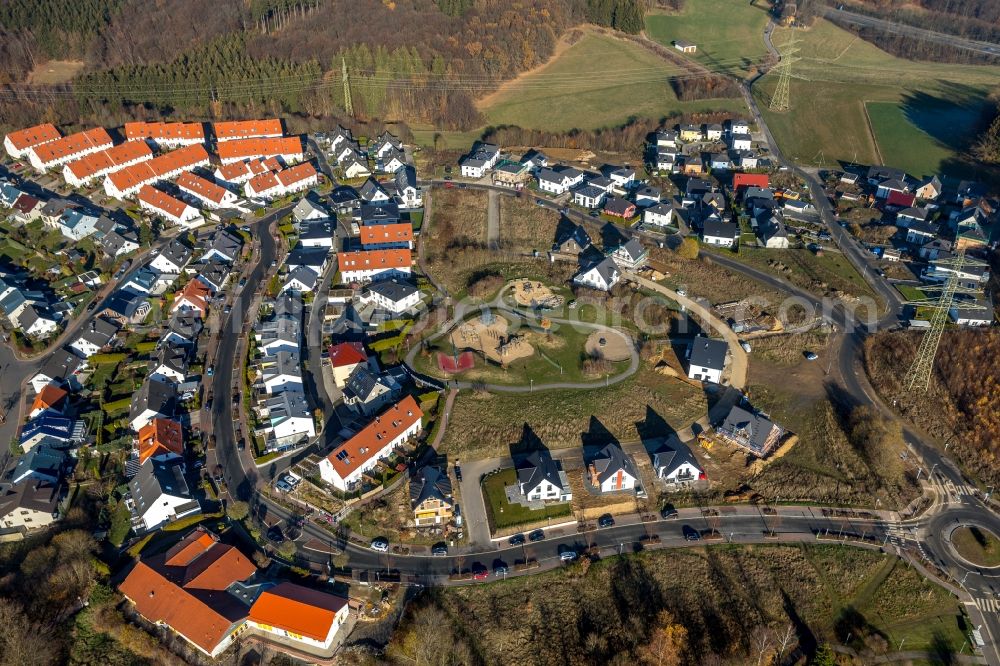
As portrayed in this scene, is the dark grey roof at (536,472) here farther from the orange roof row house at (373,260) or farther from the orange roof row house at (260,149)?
the orange roof row house at (260,149)

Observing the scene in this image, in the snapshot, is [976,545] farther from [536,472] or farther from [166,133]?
[166,133]

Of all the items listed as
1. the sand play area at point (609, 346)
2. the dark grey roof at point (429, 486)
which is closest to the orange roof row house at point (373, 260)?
the sand play area at point (609, 346)

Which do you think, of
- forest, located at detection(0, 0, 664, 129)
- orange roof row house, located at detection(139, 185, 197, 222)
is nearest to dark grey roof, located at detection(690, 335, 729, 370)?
orange roof row house, located at detection(139, 185, 197, 222)

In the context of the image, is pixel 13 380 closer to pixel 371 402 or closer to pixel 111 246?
pixel 111 246

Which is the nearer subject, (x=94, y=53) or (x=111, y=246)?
(x=111, y=246)

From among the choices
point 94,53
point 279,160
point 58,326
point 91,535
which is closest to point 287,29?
point 94,53

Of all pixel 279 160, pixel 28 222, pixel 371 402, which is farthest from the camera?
pixel 279 160
